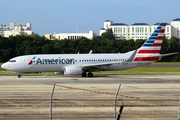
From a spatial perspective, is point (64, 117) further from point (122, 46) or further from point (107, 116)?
point (122, 46)

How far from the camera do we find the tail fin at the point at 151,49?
4994 cm

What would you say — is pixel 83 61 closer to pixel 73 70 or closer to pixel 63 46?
pixel 73 70

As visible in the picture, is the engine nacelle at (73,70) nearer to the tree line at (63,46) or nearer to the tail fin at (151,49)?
the tail fin at (151,49)

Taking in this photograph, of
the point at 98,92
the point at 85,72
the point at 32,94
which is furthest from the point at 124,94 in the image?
the point at 85,72

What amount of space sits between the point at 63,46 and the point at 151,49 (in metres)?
60.7

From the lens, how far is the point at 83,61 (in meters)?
49.1

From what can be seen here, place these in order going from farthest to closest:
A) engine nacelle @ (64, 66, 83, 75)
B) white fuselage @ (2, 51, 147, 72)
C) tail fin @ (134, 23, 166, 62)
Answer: tail fin @ (134, 23, 166, 62)
white fuselage @ (2, 51, 147, 72)
engine nacelle @ (64, 66, 83, 75)

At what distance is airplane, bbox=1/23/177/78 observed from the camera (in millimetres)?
47031

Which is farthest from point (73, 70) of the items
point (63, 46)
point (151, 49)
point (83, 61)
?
point (63, 46)

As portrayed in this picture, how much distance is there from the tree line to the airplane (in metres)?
52.4

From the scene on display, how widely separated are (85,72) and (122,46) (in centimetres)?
6425

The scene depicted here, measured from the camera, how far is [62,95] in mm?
27156

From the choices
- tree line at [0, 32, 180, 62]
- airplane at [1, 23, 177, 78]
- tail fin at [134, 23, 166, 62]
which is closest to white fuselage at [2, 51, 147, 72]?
airplane at [1, 23, 177, 78]

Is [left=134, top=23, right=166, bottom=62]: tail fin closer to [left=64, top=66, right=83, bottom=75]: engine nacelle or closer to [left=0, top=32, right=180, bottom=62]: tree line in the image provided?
[left=64, top=66, right=83, bottom=75]: engine nacelle
